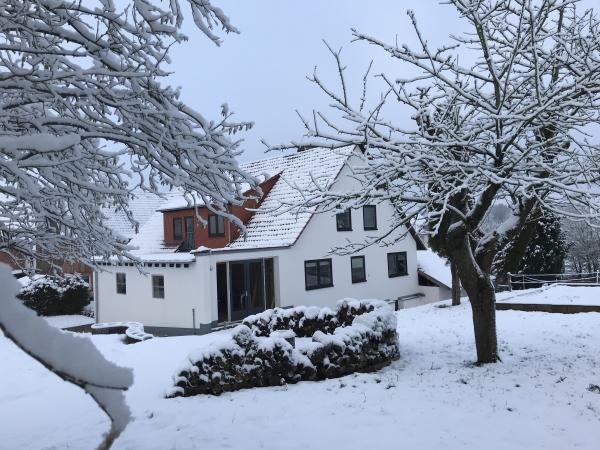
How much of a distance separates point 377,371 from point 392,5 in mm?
6248

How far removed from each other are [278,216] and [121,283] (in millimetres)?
7235

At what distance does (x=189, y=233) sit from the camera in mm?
21234

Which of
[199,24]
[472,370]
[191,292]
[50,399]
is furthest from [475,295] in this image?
[191,292]

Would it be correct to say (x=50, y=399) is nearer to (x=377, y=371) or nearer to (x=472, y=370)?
(x=377, y=371)

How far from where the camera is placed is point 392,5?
26.5ft

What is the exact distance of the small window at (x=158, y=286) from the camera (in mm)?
18547

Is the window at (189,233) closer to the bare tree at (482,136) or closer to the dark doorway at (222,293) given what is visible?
the dark doorway at (222,293)

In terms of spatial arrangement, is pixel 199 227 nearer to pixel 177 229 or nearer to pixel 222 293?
pixel 177 229

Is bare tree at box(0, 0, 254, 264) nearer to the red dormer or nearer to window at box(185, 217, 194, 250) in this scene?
the red dormer

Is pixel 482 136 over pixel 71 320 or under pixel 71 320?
over

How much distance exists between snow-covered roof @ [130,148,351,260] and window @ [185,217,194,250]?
75 cm

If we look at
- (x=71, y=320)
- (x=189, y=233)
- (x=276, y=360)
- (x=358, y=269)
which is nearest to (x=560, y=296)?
(x=358, y=269)

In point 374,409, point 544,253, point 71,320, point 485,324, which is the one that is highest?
point 544,253

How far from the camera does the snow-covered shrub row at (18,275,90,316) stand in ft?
70.8
